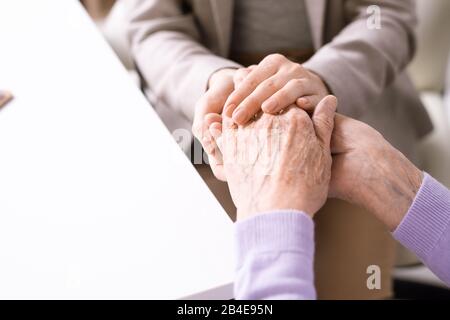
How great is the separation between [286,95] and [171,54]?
11.3 inches

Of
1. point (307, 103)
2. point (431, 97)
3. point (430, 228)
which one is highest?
point (307, 103)

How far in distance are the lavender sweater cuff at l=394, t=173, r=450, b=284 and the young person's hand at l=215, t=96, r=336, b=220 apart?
10 cm

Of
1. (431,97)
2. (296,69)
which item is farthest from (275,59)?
(431,97)

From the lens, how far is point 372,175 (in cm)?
60

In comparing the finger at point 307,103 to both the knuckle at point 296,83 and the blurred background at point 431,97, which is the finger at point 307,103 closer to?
the knuckle at point 296,83

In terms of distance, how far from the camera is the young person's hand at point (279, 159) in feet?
1.73

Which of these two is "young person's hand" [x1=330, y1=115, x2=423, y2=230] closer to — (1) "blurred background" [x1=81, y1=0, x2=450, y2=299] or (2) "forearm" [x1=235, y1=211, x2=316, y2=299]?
(2) "forearm" [x1=235, y1=211, x2=316, y2=299]

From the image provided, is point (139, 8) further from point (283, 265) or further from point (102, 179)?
point (283, 265)

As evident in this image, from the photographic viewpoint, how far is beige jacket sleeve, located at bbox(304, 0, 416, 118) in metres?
0.78

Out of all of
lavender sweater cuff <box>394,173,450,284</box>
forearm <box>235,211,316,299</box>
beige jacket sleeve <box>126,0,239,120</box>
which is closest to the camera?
forearm <box>235,211,316,299</box>

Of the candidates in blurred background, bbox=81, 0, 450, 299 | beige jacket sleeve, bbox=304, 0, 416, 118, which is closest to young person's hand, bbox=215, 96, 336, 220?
beige jacket sleeve, bbox=304, 0, 416, 118

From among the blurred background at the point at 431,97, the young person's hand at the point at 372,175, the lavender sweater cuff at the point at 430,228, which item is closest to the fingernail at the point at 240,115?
the young person's hand at the point at 372,175

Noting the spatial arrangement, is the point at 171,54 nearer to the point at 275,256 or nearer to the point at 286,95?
the point at 286,95

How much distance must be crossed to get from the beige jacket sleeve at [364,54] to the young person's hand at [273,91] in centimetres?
7
